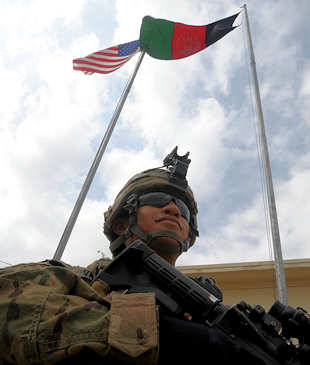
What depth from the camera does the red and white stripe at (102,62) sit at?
7062 mm

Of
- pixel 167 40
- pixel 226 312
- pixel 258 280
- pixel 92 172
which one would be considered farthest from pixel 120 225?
pixel 167 40

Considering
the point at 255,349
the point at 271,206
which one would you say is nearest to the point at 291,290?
the point at 271,206

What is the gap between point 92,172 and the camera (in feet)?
19.2

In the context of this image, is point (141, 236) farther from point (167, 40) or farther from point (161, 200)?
point (167, 40)

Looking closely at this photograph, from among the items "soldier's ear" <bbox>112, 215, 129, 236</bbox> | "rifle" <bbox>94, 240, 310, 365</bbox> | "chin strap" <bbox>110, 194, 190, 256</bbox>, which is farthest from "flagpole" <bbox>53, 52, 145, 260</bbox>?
"rifle" <bbox>94, 240, 310, 365</bbox>

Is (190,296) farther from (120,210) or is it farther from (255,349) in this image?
(120,210)

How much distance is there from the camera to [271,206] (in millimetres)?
5648

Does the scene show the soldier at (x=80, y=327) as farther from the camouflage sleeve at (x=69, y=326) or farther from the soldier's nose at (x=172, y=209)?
the soldier's nose at (x=172, y=209)

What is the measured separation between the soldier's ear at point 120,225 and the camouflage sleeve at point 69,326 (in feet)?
4.25

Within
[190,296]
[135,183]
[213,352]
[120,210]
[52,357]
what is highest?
[135,183]

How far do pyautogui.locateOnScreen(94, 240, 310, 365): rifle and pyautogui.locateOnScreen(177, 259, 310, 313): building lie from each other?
592 centimetres

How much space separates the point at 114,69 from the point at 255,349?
6892 millimetres

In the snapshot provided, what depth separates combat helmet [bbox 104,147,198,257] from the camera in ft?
8.14

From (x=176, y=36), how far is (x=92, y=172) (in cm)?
411
